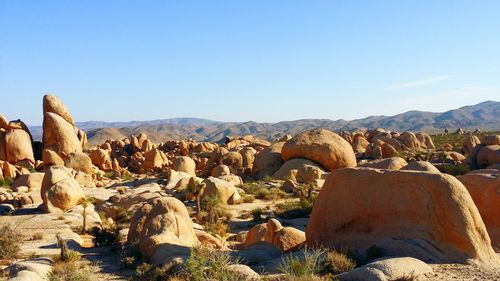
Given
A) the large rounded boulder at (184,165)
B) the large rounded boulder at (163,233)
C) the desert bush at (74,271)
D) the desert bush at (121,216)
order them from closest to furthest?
1. the desert bush at (74,271)
2. the large rounded boulder at (163,233)
3. the desert bush at (121,216)
4. the large rounded boulder at (184,165)

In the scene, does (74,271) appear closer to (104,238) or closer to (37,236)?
(104,238)

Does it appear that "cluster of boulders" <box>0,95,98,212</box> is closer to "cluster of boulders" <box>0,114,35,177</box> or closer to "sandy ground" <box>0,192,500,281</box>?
"cluster of boulders" <box>0,114,35,177</box>

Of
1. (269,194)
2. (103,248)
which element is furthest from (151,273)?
(269,194)

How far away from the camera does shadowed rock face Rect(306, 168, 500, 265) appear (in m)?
10.9

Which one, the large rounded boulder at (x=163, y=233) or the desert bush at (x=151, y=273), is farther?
the large rounded boulder at (x=163, y=233)

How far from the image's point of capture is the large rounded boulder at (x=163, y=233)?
12.1m

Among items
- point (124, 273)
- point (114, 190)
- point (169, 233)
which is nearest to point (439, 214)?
point (169, 233)

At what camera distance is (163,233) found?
1321 centimetres

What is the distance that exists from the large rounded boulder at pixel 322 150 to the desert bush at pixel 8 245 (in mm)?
22493

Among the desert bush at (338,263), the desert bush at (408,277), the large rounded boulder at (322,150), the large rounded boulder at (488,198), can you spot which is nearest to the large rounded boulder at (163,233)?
the desert bush at (338,263)

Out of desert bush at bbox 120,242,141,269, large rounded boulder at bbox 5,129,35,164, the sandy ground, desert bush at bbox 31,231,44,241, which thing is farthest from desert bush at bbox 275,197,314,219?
large rounded boulder at bbox 5,129,35,164

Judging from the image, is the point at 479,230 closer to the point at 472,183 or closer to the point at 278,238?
the point at 472,183

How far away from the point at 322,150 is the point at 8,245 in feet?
76.4

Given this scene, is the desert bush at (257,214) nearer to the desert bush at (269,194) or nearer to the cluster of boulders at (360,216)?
the cluster of boulders at (360,216)
